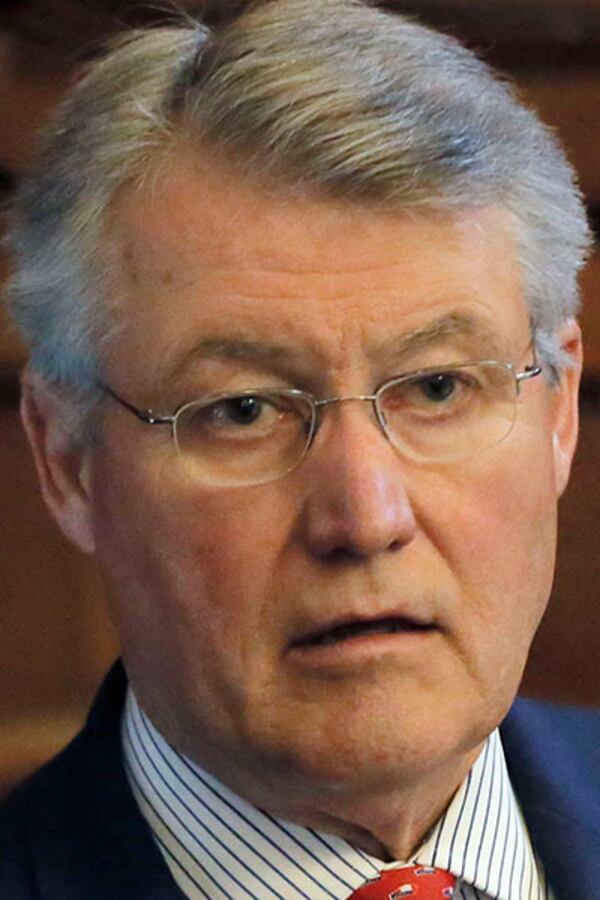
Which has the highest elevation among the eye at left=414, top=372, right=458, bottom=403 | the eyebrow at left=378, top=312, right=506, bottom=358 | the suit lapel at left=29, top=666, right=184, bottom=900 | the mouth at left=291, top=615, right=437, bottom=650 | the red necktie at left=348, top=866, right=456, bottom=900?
the eyebrow at left=378, top=312, right=506, bottom=358

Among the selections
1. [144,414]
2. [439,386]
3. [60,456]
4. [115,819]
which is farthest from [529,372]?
[115,819]

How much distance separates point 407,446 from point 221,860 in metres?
0.45

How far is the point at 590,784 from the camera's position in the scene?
1.64 metres

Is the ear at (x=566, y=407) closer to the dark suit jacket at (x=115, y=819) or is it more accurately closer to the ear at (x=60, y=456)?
the dark suit jacket at (x=115, y=819)

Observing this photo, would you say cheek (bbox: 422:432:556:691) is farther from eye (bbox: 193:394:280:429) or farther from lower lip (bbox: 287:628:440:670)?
eye (bbox: 193:394:280:429)

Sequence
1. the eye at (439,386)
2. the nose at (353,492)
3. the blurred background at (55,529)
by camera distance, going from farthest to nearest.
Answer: the blurred background at (55,529) → the eye at (439,386) → the nose at (353,492)

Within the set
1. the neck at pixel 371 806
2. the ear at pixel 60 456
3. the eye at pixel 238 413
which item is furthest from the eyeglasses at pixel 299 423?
the neck at pixel 371 806

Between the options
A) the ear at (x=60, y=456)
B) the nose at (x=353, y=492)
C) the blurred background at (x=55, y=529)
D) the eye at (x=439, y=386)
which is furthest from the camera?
the blurred background at (x=55, y=529)

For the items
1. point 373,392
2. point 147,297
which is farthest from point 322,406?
point 147,297

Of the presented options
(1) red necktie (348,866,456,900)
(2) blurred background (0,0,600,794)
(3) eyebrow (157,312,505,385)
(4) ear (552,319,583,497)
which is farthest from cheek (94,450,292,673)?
(2) blurred background (0,0,600,794)

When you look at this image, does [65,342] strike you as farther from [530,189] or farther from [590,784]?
[590,784]

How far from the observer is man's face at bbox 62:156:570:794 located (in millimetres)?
1298

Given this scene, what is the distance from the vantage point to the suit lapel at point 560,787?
152 cm

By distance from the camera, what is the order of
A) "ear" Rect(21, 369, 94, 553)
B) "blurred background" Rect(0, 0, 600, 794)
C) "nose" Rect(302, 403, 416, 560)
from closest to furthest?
"nose" Rect(302, 403, 416, 560) → "ear" Rect(21, 369, 94, 553) → "blurred background" Rect(0, 0, 600, 794)
